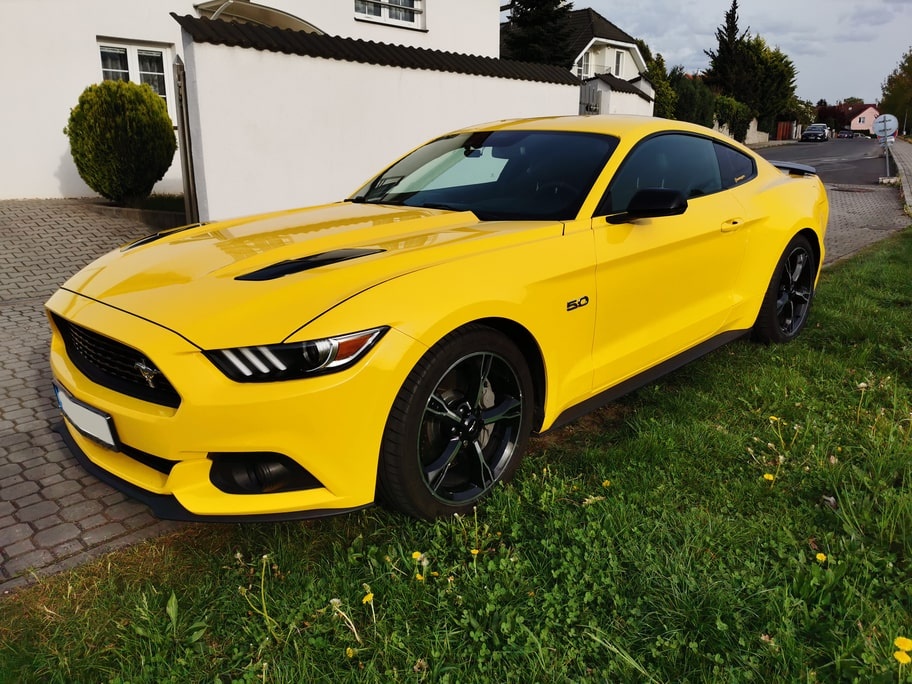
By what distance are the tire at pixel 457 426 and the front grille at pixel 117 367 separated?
0.77 m

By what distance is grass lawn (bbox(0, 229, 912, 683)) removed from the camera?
205 centimetres

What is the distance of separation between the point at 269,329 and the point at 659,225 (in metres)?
2.05

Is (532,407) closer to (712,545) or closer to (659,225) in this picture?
(712,545)

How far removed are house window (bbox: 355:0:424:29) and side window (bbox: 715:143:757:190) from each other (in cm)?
1067

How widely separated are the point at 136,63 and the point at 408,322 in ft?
37.2

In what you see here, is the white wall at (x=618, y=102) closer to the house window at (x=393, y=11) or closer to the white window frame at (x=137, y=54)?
the house window at (x=393, y=11)

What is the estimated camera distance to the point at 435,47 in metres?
14.8

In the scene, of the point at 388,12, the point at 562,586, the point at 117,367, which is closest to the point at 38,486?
the point at 117,367

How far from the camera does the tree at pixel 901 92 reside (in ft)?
269

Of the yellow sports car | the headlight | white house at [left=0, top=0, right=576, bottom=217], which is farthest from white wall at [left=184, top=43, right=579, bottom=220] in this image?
the headlight

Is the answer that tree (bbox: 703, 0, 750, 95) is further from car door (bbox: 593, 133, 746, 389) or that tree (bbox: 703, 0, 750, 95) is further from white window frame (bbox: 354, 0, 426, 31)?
car door (bbox: 593, 133, 746, 389)

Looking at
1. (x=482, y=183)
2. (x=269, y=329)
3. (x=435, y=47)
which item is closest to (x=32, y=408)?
(x=269, y=329)

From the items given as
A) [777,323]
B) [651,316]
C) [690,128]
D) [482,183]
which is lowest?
[777,323]

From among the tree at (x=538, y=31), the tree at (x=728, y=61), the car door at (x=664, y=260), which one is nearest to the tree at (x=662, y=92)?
the tree at (x=538, y=31)
